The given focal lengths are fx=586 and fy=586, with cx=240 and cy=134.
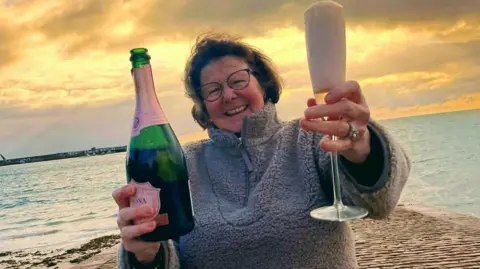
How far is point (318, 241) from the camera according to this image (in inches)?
89.1

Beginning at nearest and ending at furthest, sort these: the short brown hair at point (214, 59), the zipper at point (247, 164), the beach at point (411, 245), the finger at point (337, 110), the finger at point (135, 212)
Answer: the finger at point (337, 110) → the finger at point (135, 212) → the zipper at point (247, 164) → the short brown hair at point (214, 59) → the beach at point (411, 245)

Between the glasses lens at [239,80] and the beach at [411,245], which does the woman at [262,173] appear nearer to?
the glasses lens at [239,80]

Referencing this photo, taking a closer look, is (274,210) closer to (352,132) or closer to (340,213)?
(340,213)

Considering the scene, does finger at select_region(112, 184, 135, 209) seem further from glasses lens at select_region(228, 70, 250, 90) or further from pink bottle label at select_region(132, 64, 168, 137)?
glasses lens at select_region(228, 70, 250, 90)

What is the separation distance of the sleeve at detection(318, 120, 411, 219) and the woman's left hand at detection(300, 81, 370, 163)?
0.19 m

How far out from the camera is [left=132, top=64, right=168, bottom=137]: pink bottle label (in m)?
1.95

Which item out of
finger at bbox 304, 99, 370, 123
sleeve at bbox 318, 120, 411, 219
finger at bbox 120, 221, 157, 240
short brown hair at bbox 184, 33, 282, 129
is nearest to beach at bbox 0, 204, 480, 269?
short brown hair at bbox 184, 33, 282, 129

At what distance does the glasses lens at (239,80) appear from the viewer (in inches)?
106

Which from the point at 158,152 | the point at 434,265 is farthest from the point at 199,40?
the point at 434,265

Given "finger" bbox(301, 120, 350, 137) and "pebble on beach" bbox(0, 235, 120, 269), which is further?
"pebble on beach" bbox(0, 235, 120, 269)

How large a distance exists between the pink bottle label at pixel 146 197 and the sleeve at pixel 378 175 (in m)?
0.66

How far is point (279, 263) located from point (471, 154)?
129ft

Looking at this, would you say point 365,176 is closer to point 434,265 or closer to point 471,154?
point 434,265

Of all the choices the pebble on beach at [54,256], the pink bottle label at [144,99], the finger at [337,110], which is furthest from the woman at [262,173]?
the pebble on beach at [54,256]
